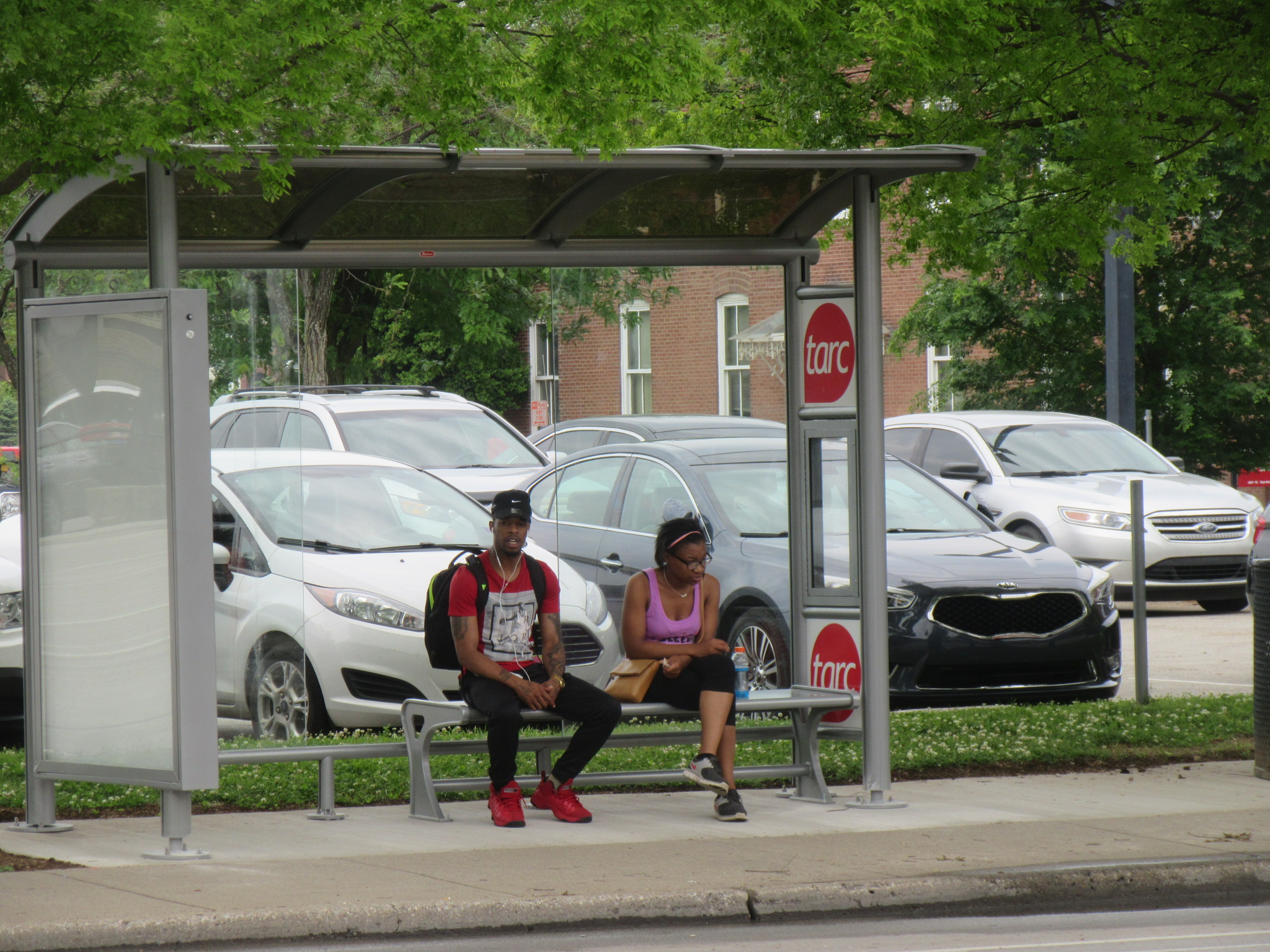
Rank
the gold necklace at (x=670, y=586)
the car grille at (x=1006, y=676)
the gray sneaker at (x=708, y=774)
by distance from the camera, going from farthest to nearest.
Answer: the car grille at (x=1006, y=676), the gold necklace at (x=670, y=586), the gray sneaker at (x=708, y=774)

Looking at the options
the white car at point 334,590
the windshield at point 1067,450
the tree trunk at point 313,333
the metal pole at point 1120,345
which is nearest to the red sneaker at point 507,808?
the white car at point 334,590

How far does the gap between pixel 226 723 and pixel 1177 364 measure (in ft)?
66.1

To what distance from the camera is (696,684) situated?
8.25m

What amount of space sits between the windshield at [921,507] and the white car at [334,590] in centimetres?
311

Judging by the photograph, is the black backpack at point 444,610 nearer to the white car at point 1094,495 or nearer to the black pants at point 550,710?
the black pants at point 550,710

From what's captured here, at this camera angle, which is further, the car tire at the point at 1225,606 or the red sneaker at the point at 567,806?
the car tire at the point at 1225,606

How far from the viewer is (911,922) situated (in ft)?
21.0

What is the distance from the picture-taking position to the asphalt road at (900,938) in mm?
6000

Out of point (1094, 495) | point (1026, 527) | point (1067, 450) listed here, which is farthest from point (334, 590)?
point (1067, 450)

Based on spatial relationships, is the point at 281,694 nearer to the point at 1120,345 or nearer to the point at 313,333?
the point at 313,333

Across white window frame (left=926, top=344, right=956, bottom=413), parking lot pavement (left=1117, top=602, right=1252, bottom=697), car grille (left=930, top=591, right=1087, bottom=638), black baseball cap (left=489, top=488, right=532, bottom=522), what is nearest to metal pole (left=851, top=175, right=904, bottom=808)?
black baseball cap (left=489, top=488, right=532, bottom=522)

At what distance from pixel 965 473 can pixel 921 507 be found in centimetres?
473

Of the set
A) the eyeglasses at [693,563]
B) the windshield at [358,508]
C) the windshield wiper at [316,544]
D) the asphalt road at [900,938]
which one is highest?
the windshield at [358,508]

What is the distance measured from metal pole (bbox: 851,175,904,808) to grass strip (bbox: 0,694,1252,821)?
1.02 metres
